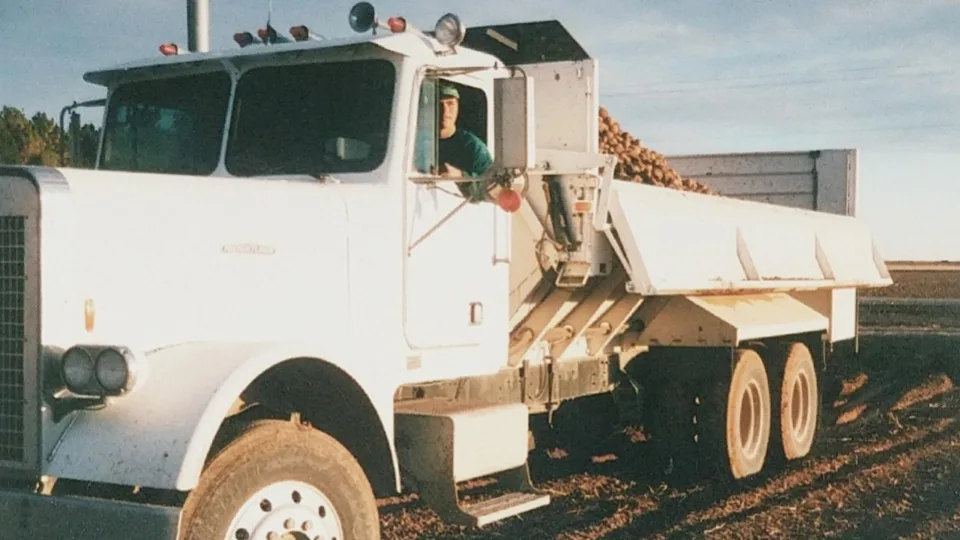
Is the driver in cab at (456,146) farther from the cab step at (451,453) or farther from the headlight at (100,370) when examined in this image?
the headlight at (100,370)

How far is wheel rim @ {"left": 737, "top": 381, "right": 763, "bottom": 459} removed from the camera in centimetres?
911

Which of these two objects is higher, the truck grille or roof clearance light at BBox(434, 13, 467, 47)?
roof clearance light at BBox(434, 13, 467, 47)

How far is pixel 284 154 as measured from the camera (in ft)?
18.3

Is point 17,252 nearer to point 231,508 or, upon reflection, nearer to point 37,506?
point 37,506

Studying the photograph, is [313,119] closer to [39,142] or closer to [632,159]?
[39,142]

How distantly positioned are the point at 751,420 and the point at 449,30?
490cm

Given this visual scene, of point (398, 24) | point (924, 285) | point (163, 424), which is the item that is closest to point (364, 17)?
point (398, 24)

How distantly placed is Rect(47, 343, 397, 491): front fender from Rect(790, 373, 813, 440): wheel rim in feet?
21.3

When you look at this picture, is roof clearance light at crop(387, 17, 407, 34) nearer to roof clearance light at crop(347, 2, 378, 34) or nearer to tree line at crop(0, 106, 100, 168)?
roof clearance light at crop(347, 2, 378, 34)

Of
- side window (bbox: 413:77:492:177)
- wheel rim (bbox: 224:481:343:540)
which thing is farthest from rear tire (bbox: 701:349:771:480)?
wheel rim (bbox: 224:481:343:540)

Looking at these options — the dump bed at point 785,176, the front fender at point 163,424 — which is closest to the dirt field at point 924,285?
the dump bed at point 785,176

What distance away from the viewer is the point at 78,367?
4117 mm

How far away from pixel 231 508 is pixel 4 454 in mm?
811

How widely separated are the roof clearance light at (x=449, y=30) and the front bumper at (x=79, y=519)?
2.50m
